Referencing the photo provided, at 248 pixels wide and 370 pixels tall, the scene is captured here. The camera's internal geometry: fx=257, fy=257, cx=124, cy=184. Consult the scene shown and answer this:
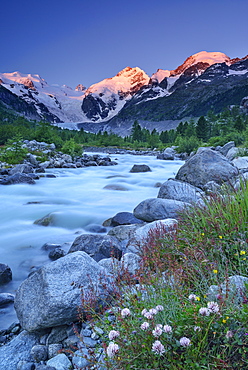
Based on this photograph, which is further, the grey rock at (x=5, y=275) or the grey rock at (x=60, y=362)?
the grey rock at (x=5, y=275)

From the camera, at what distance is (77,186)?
557 inches

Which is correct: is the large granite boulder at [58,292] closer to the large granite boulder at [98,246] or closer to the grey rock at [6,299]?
the grey rock at [6,299]

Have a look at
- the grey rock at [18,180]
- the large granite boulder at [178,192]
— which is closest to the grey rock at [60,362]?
the large granite boulder at [178,192]

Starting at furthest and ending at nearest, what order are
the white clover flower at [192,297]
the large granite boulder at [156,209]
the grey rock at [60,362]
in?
the large granite boulder at [156,209] < the grey rock at [60,362] < the white clover flower at [192,297]

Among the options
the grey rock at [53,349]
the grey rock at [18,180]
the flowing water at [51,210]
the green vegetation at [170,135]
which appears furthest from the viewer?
the green vegetation at [170,135]

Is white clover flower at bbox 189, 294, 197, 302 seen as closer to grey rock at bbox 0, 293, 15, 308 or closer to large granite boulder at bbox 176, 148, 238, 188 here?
grey rock at bbox 0, 293, 15, 308

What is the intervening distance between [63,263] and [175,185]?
5.25 metres

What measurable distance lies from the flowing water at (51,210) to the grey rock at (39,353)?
109cm

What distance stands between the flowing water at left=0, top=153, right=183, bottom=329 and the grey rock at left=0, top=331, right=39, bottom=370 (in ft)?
2.40

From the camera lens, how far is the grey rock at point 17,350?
251 cm

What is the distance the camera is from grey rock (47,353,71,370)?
2.22m

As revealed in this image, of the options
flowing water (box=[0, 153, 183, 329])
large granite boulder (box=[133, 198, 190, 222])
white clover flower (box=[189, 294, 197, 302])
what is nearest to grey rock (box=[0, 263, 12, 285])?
flowing water (box=[0, 153, 183, 329])

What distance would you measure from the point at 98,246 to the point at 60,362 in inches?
105

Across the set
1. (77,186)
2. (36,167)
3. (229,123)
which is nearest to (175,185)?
(77,186)
